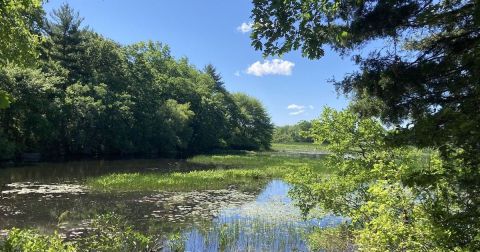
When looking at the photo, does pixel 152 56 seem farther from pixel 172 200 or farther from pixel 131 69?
pixel 172 200

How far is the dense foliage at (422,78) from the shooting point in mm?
4508

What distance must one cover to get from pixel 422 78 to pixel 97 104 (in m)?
42.9

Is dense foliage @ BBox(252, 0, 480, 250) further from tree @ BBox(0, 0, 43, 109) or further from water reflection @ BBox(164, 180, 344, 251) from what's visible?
tree @ BBox(0, 0, 43, 109)

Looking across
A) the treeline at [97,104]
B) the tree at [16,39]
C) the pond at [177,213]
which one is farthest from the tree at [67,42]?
the tree at [16,39]

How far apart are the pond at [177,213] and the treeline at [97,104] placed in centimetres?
1092

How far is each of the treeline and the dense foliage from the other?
86.0ft

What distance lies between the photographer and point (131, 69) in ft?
203

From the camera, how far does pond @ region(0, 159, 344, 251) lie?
14.5 m

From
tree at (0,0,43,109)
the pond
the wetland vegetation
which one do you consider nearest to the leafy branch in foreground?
the wetland vegetation

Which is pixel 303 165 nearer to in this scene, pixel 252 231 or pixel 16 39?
pixel 252 231

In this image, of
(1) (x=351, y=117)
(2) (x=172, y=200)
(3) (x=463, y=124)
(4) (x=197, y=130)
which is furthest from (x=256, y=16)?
(4) (x=197, y=130)

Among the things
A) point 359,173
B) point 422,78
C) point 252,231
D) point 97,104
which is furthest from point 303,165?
point 97,104

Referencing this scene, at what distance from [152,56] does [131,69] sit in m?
16.5

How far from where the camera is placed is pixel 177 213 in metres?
18.8
